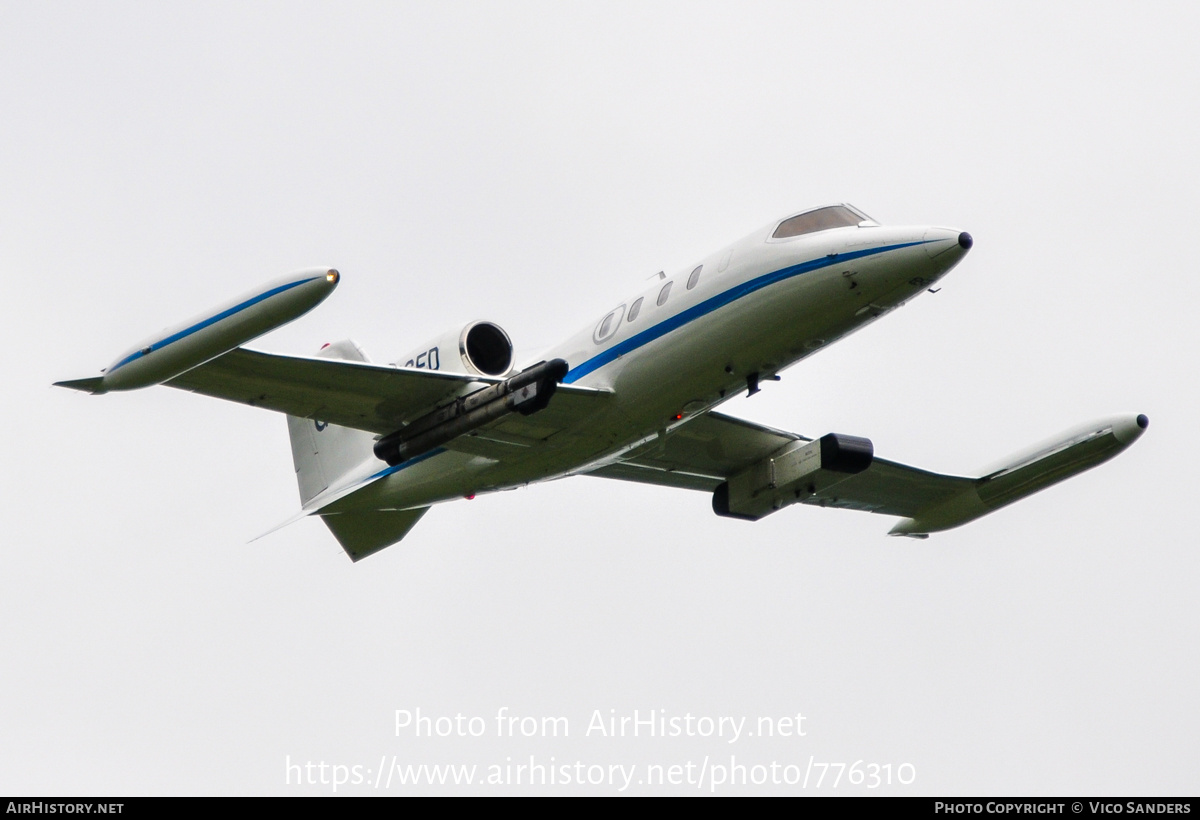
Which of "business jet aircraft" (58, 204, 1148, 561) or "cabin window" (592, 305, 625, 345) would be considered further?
"cabin window" (592, 305, 625, 345)

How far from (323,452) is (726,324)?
1086cm

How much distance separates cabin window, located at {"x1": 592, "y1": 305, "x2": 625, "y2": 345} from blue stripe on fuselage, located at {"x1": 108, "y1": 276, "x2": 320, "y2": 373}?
6.88 metres

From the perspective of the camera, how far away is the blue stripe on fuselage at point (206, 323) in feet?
73.6

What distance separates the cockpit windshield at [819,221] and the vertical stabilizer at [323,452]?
10210 mm

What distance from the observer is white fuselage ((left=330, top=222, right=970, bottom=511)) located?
81.5 ft

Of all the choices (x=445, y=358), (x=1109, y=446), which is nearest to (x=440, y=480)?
(x=445, y=358)

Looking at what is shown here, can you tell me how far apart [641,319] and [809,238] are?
332 cm

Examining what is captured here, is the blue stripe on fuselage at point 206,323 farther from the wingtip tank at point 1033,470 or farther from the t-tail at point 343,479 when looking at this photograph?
the wingtip tank at point 1033,470

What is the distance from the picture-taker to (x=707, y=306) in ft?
85.8

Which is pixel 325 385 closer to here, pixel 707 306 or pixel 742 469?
pixel 707 306

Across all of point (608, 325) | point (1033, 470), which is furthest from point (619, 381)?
point (1033, 470)

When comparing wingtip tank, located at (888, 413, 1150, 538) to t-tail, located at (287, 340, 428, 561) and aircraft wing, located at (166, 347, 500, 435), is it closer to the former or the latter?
t-tail, located at (287, 340, 428, 561)

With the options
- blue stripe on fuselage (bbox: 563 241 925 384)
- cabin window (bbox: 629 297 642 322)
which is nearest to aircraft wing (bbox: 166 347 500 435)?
blue stripe on fuselage (bbox: 563 241 925 384)

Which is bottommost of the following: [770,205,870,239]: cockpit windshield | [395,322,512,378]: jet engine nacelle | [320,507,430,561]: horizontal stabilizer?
[320,507,430,561]: horizontal stabilizer
